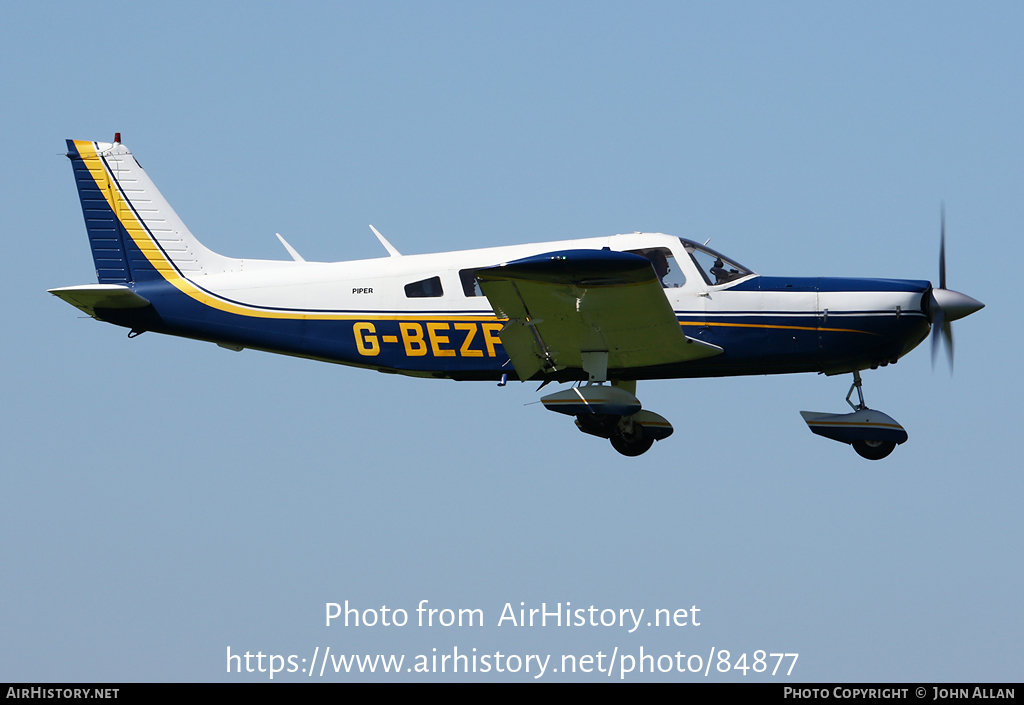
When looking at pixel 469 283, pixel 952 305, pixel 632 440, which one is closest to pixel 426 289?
pixel 469 283

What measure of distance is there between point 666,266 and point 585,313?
1.24 meters

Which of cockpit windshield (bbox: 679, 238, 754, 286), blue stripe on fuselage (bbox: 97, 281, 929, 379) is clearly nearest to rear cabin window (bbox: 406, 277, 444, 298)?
blue stripe on fuselage (bbox: 97, 281, 929, 379)

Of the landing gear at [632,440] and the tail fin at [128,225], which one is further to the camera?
the tail fin at [128,225]

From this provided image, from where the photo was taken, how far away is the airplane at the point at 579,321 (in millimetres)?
13102

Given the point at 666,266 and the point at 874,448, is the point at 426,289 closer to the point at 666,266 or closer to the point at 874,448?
the point at 666,266

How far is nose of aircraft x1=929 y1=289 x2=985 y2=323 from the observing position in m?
13.1

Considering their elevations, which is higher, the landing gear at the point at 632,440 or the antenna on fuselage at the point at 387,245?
the antenna on fuselage at the point at 387,245

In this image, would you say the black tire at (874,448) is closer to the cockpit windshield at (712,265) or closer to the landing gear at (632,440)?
the cockpit windshield at (712,265)

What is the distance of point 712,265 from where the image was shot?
13.4 metres

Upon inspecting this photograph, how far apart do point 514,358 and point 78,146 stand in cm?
613

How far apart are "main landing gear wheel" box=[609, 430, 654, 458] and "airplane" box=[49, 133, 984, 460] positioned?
0.08ft

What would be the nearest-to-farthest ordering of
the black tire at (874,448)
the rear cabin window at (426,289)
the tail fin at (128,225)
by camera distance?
the black tire at (874,448), the rear cabin window at (426,289), the tail fin at (128,225)

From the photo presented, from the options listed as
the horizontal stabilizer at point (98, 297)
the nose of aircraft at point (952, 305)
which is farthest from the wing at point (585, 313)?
the horizontal stabilizer at point (98, 297)
